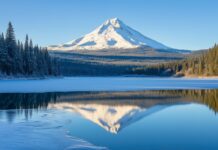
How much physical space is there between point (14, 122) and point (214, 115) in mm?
10358

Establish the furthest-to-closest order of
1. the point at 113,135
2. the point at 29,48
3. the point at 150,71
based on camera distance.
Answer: the point at 150,71 < the point at 29,48 < the point at 113,135

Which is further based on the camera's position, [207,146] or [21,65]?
[21,65]

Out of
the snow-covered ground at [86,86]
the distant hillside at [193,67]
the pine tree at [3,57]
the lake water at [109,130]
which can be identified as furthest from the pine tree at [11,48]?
the distant hillside at [193,67]

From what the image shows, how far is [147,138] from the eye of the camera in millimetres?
13734

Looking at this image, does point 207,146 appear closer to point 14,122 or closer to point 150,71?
point 14,122

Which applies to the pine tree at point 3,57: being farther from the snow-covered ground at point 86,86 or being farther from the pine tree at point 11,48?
the snow-covered ground at point 86,86

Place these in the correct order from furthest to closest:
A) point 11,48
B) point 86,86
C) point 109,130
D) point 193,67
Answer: point 193,67
point 11,48
point 86,86
point 109,130

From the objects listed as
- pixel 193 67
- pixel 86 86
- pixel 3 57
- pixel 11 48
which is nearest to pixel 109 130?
pixel 86 86

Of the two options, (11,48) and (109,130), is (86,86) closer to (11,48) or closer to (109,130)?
(11,48)

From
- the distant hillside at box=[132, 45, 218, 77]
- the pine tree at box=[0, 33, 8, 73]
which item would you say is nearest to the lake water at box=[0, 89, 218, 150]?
the pine tree at box=[0, 33, 8, 73]

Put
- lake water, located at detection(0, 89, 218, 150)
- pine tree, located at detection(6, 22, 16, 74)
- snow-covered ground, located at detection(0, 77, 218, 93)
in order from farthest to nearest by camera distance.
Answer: pine tree, located at detection(6, 22, 16, 74) < snow-covered ground, located at detection(0, 77, 218, 93) < lake water, located at detection(0, 89, 218, 150)

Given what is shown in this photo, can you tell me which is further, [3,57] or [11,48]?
[11,48]

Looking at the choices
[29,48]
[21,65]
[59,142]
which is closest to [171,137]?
[59,142]

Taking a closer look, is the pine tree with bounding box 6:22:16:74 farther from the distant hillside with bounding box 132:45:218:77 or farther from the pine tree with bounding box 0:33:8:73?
the distant hillside with bounding box 132:45:218:77
